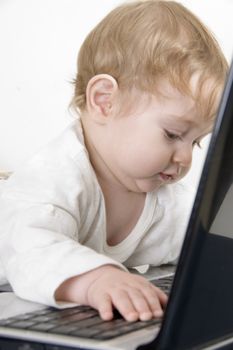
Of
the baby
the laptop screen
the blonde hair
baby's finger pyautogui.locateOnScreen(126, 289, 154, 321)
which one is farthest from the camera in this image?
the blonde hair

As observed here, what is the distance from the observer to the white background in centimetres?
161

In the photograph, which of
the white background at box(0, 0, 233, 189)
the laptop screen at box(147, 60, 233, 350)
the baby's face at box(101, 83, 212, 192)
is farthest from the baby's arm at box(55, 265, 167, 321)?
the white background at box(0, 0, 233, 189)

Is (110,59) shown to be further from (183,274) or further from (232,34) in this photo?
(232,34)

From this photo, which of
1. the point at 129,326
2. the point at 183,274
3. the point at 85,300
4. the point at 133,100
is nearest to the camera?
the point at 183,274

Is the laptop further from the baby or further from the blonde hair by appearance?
the blonde hair

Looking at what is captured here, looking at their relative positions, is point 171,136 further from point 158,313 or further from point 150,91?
point 158,313

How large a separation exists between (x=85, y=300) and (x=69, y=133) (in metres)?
0.31

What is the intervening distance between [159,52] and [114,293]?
379 mm

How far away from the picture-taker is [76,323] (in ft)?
1.62

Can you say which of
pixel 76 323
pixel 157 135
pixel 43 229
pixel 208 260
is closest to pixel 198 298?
pixel 208 260

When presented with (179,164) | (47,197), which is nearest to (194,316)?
(47,197)

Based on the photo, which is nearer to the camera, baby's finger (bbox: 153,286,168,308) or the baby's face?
baby's finger (bbox: 153,286,168,308)

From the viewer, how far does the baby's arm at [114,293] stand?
1.75 ft

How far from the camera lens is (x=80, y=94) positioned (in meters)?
0.95
